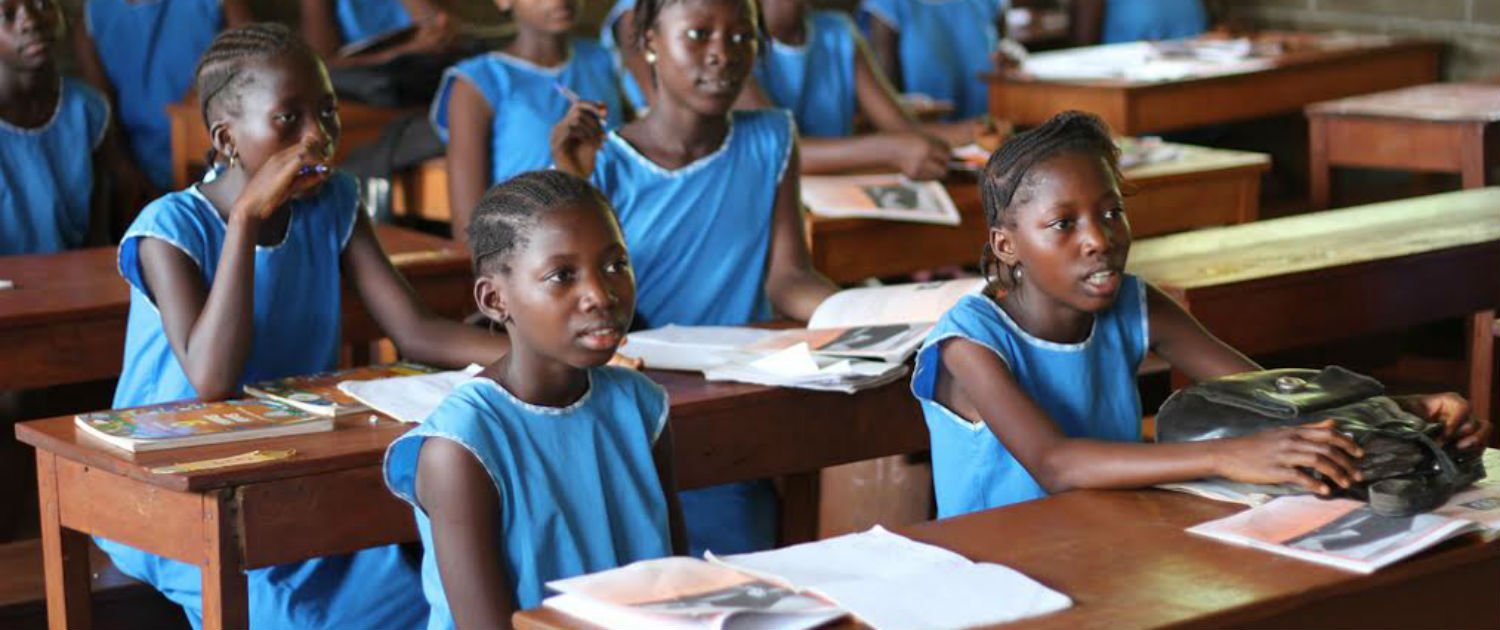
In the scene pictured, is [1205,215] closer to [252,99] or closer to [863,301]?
[863,301]


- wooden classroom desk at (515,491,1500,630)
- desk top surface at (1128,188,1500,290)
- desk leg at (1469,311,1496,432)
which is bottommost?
desk leg at (1469,311,1496,432)

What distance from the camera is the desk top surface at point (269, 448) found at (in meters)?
2.39

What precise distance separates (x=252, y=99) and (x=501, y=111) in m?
1.49

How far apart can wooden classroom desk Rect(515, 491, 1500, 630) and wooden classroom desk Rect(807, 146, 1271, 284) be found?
1818 millimetres

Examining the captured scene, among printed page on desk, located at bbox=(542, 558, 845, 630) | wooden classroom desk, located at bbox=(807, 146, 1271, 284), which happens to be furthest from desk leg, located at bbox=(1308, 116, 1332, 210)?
printed page on desk, located at bbox=(542, 558, 845, 630)

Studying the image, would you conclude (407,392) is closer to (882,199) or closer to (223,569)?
(223,569)

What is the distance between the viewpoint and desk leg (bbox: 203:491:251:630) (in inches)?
94.4

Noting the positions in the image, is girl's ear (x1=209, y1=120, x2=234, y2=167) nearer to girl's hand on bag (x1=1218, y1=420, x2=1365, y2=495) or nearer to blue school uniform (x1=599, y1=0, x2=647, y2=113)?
girl's hand on bag (x1=1218, y1=420, x2=1365, y2=495)

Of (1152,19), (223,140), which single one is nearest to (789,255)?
(223,140)

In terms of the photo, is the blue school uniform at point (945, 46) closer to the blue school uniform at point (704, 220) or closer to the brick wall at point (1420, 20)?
the brick wall at point (1420, 20)

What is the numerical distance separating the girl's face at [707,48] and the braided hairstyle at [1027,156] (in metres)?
0.89

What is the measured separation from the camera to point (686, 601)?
1.77m

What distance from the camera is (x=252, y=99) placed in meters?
2.90

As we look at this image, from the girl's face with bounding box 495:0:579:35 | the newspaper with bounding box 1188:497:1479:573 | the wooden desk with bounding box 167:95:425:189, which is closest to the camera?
the newspaper with bounding box 1188:497:1479:573
